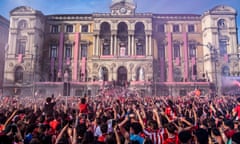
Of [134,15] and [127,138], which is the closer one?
[127,138]

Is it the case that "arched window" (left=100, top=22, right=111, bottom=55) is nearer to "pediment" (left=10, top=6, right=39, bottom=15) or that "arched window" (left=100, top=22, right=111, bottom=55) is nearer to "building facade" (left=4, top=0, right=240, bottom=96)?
"building facade" (left=4, top=0, right=240, bottom=96)

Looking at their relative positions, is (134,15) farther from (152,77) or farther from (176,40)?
(152,77)

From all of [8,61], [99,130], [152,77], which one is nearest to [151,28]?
[152,77]

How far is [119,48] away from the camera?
46.7 meters

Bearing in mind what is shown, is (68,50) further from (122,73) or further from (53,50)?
(122,73)

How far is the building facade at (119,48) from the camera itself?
1697 inches

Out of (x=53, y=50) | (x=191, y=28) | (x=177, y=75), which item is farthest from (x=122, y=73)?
(x=191, y=28)

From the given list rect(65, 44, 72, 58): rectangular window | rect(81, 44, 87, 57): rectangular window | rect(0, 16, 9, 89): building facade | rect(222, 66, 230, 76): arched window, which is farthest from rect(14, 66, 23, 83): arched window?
rect(222, 66, 230, 76): arched window

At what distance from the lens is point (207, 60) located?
44094 mm

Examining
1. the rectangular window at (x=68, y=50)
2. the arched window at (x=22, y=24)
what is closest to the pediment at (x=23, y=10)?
the arched window at (x=22, y=24)

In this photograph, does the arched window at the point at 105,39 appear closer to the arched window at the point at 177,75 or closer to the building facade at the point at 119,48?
the building facade at the point at 119,48

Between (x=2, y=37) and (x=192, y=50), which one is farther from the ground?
(x=2, y=37)

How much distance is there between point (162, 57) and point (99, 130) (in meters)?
41.5

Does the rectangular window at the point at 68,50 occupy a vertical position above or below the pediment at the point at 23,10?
below
